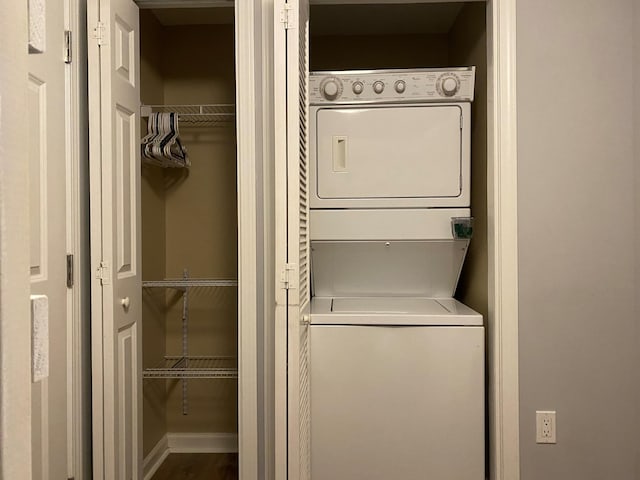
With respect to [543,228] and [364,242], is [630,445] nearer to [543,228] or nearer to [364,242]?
[543,228]

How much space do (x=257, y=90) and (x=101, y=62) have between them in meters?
0.54

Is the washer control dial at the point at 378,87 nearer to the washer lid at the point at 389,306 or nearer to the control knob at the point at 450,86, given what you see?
the control knob at the point at 450,86

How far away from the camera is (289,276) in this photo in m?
1.55

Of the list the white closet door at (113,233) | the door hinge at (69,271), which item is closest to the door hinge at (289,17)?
the white closet door at (113,233)

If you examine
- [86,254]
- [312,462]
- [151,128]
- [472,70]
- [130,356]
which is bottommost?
[312,462]

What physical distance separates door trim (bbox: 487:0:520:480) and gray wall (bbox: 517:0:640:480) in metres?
0.03

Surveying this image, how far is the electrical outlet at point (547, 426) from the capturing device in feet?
6.33

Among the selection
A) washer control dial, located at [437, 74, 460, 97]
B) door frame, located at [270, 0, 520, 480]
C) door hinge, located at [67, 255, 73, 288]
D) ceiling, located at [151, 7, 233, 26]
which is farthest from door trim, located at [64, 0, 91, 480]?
washer control dial, located at [437, 74, 460, 97]

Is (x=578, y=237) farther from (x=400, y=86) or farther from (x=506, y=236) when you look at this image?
(x=400, y=86)

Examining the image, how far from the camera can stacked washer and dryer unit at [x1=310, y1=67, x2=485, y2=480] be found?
2.01 meters

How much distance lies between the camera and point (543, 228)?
1938 mm

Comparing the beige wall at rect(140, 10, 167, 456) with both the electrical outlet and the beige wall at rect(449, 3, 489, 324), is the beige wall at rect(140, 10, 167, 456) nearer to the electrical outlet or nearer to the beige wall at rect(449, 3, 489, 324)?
the beige wall at rect(449, 3, 489, 324)

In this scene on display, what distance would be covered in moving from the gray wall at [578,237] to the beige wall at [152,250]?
184 centimetres

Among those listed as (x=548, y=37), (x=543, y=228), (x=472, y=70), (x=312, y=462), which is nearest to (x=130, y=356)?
(x=312, y=462)
